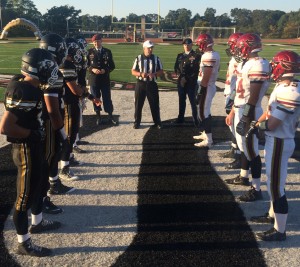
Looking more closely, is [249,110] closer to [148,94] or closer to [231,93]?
[231,93]

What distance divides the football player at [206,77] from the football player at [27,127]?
3639 mm

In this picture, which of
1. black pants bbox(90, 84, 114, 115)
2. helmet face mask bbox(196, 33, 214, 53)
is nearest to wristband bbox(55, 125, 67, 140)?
helmet face mask bbox(196, 33, 214, 53)

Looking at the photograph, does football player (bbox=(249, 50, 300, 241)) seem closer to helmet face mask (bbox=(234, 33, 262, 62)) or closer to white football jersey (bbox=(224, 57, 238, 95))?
helmet face mask (bbox=(234, 33, 262, 62))

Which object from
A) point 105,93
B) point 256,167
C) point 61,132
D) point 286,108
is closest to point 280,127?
point 286,108

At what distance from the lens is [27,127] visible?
334 centimetres

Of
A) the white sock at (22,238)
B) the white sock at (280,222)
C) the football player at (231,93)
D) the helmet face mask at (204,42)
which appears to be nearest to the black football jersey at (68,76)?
the white sock at (22,238)

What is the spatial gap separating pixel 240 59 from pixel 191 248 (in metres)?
2.81

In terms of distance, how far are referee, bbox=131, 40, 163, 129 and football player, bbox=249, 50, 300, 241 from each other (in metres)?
4.39

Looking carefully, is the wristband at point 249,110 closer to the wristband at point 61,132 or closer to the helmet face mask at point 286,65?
the helmet face mask at point 286,65

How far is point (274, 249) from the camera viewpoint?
370 cm

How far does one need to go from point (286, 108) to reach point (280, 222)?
1.23m

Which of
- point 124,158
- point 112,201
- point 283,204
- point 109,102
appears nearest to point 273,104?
point 283,204

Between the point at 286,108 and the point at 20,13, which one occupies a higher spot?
the point at 20,13

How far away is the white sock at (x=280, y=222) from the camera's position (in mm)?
3793
